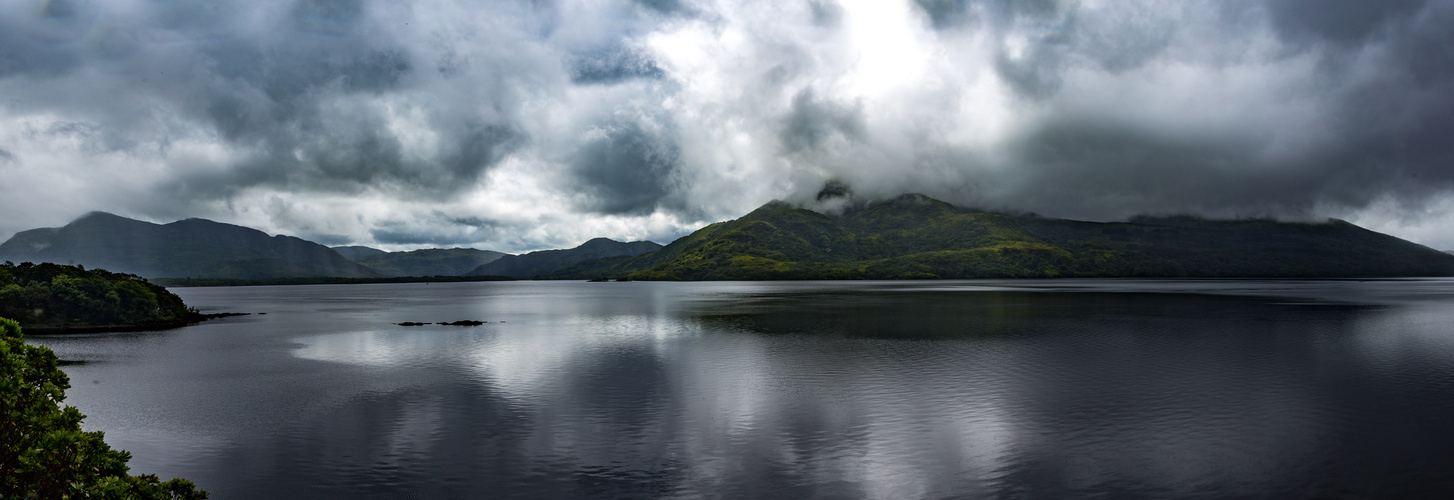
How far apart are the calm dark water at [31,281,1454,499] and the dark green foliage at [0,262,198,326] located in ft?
138

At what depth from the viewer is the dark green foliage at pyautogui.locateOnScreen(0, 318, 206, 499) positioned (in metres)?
14.5

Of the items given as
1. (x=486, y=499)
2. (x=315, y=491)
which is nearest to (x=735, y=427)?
(x=486, y=499)

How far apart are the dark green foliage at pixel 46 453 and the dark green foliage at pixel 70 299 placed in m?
124

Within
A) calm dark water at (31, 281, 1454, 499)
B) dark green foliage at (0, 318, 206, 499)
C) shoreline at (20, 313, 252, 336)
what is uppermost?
dark green foliage at (0, 318, 206, 499)

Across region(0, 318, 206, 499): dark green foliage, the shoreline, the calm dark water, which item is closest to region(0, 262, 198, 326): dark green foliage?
the shoreline

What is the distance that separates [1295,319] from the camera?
340 ft

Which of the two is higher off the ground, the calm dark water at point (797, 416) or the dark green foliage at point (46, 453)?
the dark green foliage at point (46, 453)

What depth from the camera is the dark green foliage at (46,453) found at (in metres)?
14.5

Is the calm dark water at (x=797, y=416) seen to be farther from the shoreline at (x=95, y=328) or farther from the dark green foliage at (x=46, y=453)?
the shoreline at (x=95, y=328)

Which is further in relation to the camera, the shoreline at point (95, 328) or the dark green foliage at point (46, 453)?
the shoreline at point (95, 328)

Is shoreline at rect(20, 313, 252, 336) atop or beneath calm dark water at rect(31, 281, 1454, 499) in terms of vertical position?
atop

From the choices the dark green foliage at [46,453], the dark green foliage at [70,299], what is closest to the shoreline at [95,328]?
the dark green foliage at [70,299]

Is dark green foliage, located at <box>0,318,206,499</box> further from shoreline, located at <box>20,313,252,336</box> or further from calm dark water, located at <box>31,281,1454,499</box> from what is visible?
shoreline, located at <box>20,313,252,336</box>

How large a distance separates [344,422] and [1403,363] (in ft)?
286
